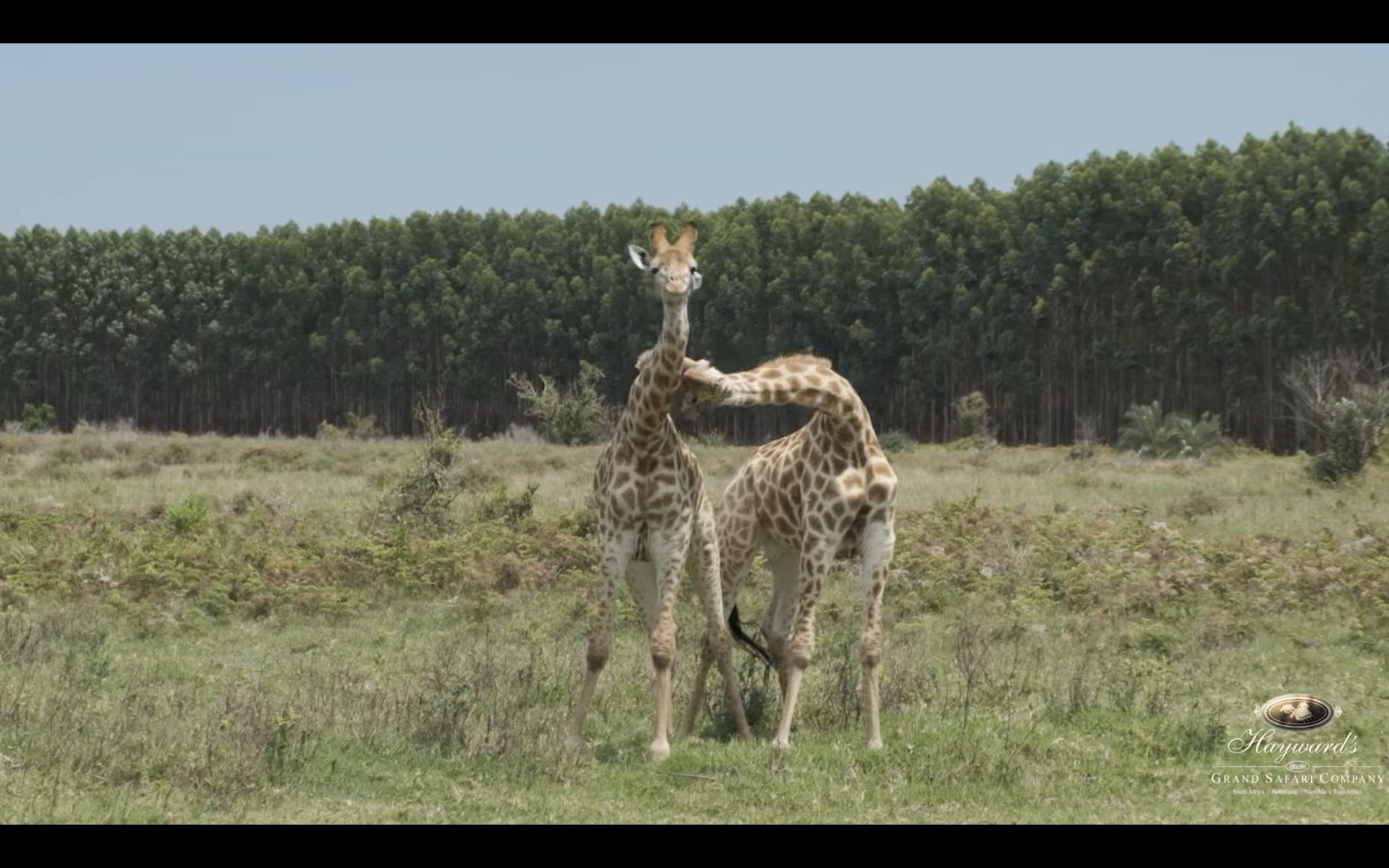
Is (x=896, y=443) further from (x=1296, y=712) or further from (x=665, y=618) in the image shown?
(x=665, y=618)

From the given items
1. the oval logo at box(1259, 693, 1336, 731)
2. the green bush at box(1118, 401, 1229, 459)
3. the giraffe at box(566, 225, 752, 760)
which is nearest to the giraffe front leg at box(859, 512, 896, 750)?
the giraffe at box(566, 225, 752, 760)

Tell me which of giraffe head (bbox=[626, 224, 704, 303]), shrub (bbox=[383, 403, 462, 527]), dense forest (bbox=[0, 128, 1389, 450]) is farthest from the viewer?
dense forest (bbox=[0, 128, 1389, 450])

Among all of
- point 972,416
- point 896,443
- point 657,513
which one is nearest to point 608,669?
point 657,513

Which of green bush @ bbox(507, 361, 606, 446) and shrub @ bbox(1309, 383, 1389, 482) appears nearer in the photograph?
shrub @ bbox(1309, 383, 1389, 482)

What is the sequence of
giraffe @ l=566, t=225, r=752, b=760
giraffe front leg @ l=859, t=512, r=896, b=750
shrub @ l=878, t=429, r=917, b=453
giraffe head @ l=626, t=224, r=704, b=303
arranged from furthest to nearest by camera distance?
shrub @ l=878, t=429, r=917, b=453, giraffe front leg @ l=859, t=512, r=896, b=750, giraffe @ l=566, t=225, r=752, b=760, giraffe head @ l=626, t=224, r=704, b=303

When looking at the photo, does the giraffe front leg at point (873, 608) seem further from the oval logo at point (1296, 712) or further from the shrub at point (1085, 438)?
the shrub at point (1085, 438)

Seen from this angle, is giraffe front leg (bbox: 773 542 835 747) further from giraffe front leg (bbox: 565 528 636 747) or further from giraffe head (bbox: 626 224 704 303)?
giraffe head (bbox: 626 224 704 303)

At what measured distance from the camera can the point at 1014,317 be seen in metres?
58.1

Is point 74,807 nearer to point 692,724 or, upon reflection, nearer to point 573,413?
point 692,724

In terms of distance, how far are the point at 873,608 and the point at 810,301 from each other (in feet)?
170

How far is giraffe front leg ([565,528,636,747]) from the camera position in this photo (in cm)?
1107

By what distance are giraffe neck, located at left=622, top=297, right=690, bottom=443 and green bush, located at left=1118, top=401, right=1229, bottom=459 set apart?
103ft

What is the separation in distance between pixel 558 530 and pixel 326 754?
10.2 meters

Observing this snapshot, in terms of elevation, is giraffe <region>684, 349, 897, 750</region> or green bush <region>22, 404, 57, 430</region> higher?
giraffe <region>684, 349, 897, 750</region>
